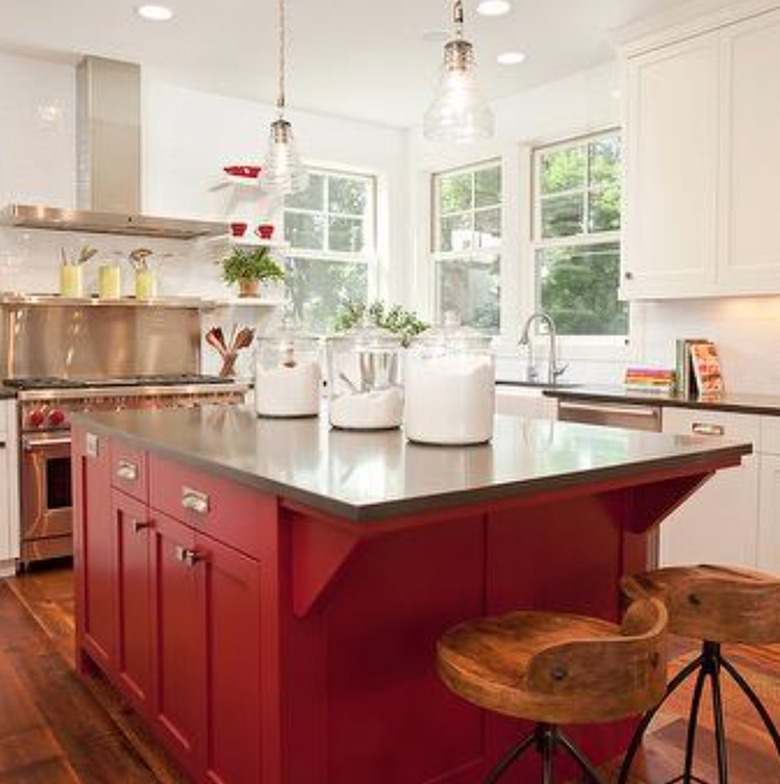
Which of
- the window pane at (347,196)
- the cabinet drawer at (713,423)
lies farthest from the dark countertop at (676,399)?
the window pane at (347,196)

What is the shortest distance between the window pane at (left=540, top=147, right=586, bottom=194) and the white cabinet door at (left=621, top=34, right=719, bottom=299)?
867mm

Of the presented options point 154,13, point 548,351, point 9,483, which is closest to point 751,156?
point 548,351

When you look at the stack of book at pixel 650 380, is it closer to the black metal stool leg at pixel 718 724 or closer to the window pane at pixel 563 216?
the window pane at pixel 563 216

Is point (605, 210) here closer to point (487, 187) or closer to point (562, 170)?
point (562, 170)

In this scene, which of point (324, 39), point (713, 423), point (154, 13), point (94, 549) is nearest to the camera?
point (94, 549)

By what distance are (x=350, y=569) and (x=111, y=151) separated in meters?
3.89

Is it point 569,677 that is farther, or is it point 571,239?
point 571,239

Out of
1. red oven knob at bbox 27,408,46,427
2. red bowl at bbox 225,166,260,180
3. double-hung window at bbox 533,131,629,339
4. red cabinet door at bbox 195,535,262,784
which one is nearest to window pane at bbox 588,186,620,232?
double-hung window at bbox 533,131,629,339

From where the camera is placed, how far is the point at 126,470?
92.0 inches

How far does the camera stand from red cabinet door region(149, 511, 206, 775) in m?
1.95

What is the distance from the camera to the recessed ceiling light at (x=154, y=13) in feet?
12.5

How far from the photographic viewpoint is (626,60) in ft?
13.4

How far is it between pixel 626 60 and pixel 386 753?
359cm

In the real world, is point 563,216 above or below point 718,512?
above
